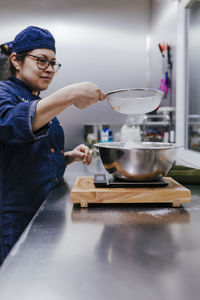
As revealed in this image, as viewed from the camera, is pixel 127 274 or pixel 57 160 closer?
pixel 127 274

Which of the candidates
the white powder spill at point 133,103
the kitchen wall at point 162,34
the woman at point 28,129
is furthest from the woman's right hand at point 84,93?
the kitchen wall at point 162,34

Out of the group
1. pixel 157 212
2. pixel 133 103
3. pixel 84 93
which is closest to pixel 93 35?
pixel 133 103

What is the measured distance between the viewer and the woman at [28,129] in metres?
0.79

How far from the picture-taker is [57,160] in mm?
1048

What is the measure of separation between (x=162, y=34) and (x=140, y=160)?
186 cm

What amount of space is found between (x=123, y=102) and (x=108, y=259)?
0.63 meters

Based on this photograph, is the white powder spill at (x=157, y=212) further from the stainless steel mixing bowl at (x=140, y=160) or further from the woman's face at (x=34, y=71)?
the woman's face at (x=34, y=71)

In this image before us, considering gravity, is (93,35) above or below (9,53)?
above

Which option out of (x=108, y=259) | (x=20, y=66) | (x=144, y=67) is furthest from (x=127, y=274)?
(x=144, y=67)

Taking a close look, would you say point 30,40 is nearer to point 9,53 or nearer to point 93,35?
point 9,53

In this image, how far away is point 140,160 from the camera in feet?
2.44

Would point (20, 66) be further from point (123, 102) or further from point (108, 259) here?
point (108, 259)

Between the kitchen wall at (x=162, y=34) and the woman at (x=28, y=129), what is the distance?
1167 mm

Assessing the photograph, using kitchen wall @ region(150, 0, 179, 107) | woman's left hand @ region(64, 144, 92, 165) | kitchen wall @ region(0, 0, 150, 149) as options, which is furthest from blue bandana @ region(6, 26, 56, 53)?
kitchen wall @ region(0, 0, 150, 149)
